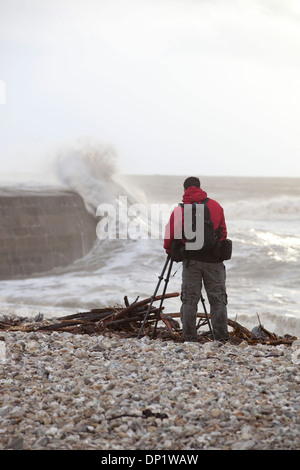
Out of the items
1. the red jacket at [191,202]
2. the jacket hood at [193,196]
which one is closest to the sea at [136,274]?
the red jacket at [191,202]

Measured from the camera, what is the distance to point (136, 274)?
560 inches

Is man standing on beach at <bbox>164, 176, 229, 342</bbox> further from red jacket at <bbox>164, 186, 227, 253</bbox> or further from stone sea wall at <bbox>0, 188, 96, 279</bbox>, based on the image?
stone sea wall at <bbox>0, 188, 96, 279</bbox>

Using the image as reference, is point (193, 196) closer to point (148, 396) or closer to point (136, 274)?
point (148, 396)

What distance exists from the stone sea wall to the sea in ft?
1.07

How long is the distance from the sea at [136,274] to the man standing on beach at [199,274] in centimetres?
51

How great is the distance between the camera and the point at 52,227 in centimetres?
1500

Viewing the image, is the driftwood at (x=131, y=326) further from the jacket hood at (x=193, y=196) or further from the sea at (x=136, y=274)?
the jacket hood at (x=193, y=196)

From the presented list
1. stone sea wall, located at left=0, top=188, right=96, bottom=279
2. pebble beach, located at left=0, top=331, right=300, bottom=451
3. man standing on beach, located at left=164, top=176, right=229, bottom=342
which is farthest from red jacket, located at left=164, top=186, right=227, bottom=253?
stone sea wall, located at left=0, top=188, right=96, bottom=279

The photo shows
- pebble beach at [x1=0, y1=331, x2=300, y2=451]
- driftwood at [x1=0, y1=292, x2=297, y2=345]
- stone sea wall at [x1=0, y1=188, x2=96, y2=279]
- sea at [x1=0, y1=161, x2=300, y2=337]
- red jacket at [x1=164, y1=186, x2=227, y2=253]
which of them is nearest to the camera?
pebble beach at [x1=0, y1=331, x2=300, y2=451]

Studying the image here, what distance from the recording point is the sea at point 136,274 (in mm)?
10523

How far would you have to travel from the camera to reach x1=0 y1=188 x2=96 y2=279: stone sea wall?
14.1 metres

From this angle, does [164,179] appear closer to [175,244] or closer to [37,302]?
[37,302]

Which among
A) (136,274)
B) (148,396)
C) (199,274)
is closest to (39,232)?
(136,274)
